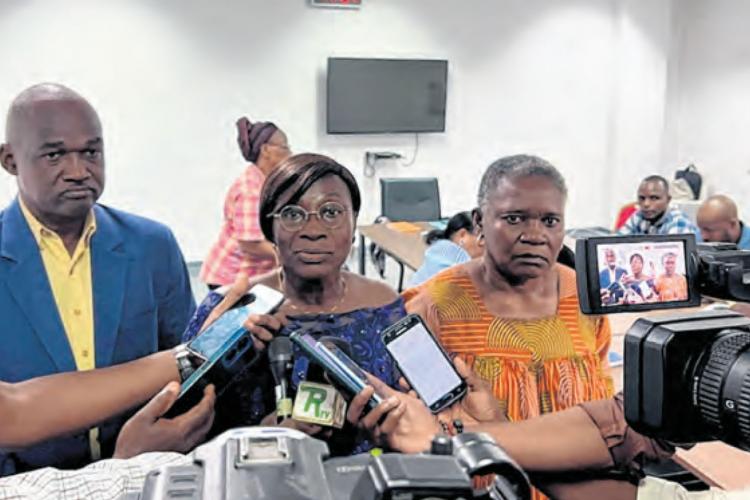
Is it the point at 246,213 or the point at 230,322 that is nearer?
the point at 230,322

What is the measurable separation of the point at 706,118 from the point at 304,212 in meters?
7.10

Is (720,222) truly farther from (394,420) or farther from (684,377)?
(684,377)

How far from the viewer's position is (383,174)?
6895 millimetres

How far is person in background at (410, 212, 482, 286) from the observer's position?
2795mm

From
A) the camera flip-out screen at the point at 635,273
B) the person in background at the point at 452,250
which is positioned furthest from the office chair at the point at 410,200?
the camera flip-out screen at the point at 635,273

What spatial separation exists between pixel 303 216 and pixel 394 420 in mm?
490

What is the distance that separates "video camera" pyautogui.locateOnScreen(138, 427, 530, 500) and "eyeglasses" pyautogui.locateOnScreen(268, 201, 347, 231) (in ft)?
2.85

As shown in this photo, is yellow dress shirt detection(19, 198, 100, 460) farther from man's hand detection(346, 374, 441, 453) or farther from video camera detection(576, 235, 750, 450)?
video camera detection(576, 235, 750, 450)

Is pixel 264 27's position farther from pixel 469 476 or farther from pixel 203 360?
pixel 469 476

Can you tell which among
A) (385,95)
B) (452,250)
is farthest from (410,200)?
(452,250)

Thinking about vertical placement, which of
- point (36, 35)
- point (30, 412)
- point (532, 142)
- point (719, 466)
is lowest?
point (719, 466)

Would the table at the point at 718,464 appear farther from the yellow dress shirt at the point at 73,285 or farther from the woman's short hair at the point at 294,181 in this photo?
the yellow dress shirt at the point at 73,285

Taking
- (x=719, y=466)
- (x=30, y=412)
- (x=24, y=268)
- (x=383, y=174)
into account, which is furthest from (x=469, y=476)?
→ (x=383, y=174)

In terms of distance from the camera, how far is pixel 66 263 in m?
1.40
